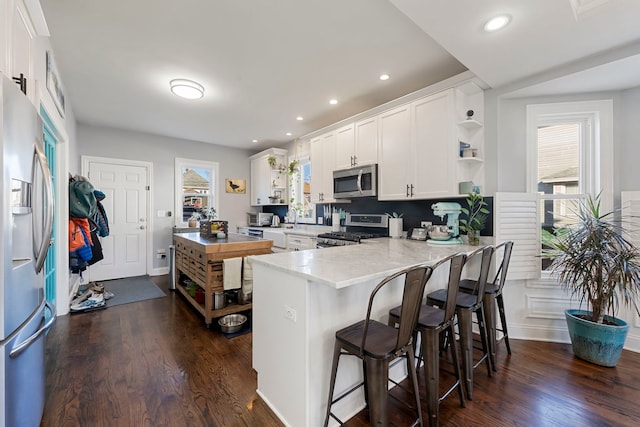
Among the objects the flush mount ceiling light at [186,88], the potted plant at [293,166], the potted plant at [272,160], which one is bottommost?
the potted plant at [293,166]

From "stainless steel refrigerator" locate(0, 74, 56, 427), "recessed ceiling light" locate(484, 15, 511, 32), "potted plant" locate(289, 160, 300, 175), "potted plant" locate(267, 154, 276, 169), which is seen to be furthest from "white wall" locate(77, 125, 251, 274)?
"recessed ceiling light" locate(484, 15, 511, 32)

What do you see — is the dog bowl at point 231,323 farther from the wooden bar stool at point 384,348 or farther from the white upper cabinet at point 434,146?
the white upper cabinet at point 434,146

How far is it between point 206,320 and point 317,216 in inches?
104

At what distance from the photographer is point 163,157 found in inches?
212

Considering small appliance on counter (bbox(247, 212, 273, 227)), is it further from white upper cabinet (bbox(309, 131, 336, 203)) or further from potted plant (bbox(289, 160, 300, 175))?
white upper cabinet (bbox(309, 131, 336, 203))

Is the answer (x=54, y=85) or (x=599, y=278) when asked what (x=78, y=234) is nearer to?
(x=54, y=85)

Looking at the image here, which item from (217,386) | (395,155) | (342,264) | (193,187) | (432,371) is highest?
(395,155)

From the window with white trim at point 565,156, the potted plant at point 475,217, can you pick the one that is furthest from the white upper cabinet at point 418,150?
the window with white trim at point 565,156

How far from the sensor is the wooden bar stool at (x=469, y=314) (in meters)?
1.79

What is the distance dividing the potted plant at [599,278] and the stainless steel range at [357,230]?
1842mm

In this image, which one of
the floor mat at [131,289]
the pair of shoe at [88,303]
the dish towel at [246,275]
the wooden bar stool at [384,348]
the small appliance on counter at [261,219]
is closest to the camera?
the wooden bar stool at [384,348]

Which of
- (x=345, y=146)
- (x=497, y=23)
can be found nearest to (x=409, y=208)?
(x=345, y=146)

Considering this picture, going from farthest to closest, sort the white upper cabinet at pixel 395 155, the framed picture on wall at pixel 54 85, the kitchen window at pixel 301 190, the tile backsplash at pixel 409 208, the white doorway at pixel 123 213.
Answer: the kitchen window at pixel 301 190
the white doorway at pixel 123 213
the white upper cabinet at pixel 395 155
the tile backsplash at pixel 409 208
the framed picture on wall at pixel 54 85

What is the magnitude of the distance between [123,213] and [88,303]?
2033 millimetres
